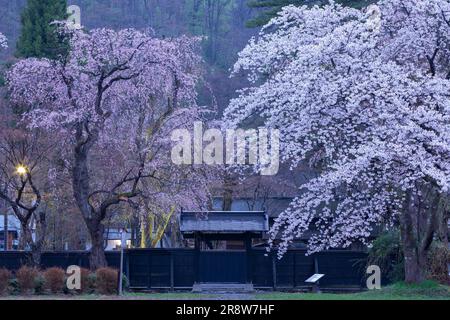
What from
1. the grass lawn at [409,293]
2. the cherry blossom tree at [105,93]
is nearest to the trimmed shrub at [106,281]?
the cherry blossom tree at [105,93]

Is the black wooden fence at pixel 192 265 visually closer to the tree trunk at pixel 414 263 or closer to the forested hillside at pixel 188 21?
the tree trunk at pixel 414 263

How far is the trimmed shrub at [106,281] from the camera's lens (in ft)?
83.1

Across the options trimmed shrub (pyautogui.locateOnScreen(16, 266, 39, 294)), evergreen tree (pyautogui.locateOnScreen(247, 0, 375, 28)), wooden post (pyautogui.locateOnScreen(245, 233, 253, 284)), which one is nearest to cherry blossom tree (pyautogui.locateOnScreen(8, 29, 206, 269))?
trimmed shrub (pyautogui.locateOnScreen(16, 266, 39, 294))

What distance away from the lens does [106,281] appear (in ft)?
83.4

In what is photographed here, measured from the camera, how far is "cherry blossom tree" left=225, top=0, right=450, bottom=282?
788 inches

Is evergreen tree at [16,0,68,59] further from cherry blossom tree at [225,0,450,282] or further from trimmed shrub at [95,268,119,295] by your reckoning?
cherry blossom tree at [225,0,450,282]

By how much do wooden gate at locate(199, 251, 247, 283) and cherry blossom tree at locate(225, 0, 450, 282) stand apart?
767 cm

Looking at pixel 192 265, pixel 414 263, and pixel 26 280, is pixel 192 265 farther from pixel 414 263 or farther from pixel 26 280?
pixel 414 263

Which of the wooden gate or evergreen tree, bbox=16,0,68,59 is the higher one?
evergreen tree, bbox=16,0,68,59

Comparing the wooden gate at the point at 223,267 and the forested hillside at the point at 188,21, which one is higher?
the forested hillside at the point at 188,21

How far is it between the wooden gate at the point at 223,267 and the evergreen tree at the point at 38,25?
13368 mm

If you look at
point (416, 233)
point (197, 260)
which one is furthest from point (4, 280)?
point (416, 233)

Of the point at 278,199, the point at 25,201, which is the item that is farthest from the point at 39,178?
the point at 278,199

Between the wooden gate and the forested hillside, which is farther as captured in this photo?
the forested hillside
